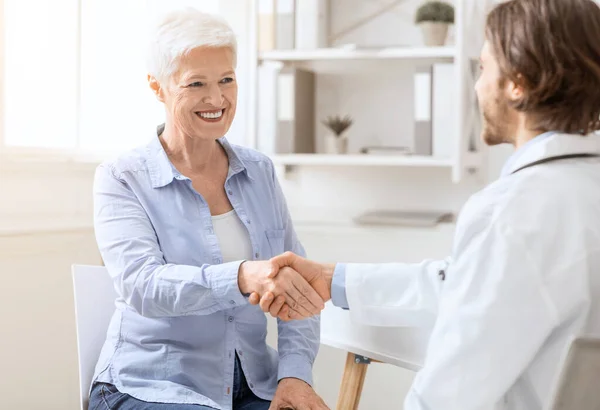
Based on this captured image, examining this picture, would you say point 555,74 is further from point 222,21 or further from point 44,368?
point 44,368

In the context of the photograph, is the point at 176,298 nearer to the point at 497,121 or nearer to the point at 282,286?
the point at 282,286

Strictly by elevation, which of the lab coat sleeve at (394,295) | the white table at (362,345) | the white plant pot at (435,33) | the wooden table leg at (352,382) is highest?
the white plant pot at (435,33)

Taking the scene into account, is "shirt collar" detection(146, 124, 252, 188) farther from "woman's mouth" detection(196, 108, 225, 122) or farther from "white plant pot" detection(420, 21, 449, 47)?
"white plant pot" detection(420, 21, 449, 47)

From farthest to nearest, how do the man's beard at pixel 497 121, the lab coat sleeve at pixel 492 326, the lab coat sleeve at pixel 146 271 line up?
the lab coat sleeve at pixel 146 271 → the man's beard at pixel 497 121 → the lab coat sleeve at pixel 492 326

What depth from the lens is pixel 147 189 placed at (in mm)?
1781

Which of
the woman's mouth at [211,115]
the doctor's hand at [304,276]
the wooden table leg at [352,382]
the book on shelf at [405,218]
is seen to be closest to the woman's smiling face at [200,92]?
the woman's mouth at [211,115]

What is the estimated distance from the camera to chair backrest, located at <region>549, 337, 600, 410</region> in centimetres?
90

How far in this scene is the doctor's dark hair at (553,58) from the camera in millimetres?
1206

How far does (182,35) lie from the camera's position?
1.78 meters

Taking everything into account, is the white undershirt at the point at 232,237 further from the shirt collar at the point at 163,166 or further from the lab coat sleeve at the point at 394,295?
the lab coat sleeve at the point at 394,295

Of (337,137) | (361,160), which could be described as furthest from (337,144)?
(361,160)

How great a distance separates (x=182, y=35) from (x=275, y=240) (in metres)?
0.51

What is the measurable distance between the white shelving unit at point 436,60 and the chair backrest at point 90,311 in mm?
1214

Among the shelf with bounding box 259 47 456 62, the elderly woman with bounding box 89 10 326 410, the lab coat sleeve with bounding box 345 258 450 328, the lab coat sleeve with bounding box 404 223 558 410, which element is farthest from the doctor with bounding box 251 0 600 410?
the shelf with bounding box 259 47 456 62
